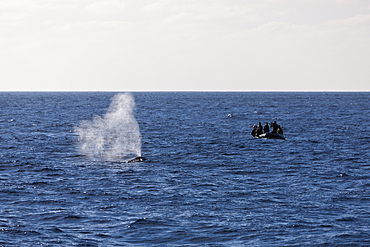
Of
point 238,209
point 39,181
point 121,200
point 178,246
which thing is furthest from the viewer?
point 39,181

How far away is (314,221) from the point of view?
23.0 meters

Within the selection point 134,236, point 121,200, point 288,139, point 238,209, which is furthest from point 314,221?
point 288,139

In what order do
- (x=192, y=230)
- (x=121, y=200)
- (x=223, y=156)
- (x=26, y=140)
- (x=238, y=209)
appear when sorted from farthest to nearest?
(x=26, y=140) < (x=223, y=156) < (x=121, y=200) < (x=238, y=209) < (x=192, y=230)

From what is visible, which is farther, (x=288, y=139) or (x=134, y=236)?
(x=288, y=139)

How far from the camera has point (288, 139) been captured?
59906 mm

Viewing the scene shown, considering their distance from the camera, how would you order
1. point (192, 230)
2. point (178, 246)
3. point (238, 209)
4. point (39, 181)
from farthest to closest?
1. point (39, 181)
2. point (238, 209)
3. point (192, 230)
4. point (178, 246)

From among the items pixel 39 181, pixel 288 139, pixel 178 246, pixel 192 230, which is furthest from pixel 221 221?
pixel 288 139

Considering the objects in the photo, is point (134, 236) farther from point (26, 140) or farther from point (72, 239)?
point (26, 140)

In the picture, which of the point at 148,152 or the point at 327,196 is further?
the point at 148,152

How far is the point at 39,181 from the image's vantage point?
3219cm

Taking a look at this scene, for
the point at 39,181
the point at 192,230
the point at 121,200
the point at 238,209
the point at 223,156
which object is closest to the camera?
the point at 192,230

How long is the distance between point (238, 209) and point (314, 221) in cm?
435

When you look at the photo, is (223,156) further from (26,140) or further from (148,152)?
(26,140)

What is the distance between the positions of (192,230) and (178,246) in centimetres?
214
